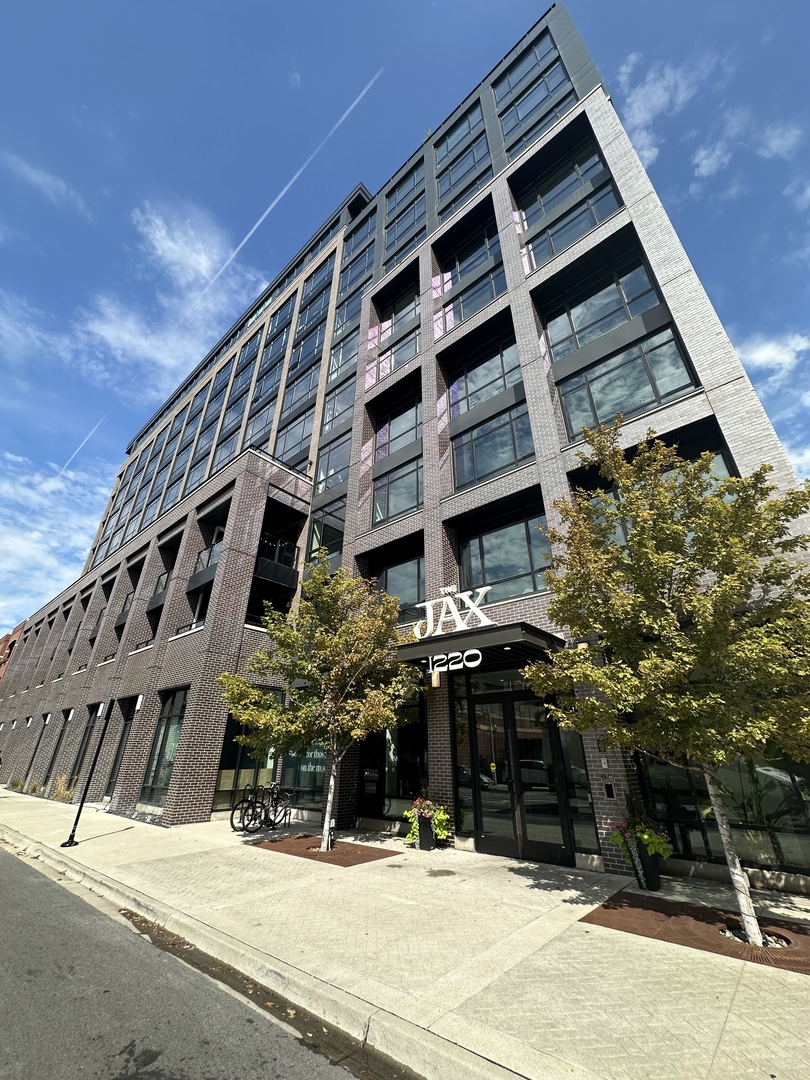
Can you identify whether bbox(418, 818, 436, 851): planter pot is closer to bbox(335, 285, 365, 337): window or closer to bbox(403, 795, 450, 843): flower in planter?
bbox(403, 795, 450, 843): flower in planter

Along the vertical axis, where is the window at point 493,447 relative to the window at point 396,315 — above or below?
below

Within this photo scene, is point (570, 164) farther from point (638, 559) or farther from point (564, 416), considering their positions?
point (638, 559)

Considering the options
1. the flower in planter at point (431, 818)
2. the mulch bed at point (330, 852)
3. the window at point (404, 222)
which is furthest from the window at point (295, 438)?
the flower in planter at point (431, 818)

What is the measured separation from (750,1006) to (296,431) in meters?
25.2

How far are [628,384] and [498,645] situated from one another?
7.82 metres

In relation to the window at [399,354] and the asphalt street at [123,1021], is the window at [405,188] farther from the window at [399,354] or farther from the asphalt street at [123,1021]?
the asphalt street at [123,1021]

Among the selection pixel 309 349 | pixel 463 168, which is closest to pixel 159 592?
pixel 309 349

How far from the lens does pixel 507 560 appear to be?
1312 cm

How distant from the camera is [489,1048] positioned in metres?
3.39

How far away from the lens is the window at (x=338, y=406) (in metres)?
21.4

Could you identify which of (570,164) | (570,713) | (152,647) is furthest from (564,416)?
(152,647)

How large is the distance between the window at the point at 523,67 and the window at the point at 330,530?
785 inches

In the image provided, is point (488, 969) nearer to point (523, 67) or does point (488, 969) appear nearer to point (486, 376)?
point (486, 376)

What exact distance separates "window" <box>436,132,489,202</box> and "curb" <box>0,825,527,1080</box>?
26003 mm
